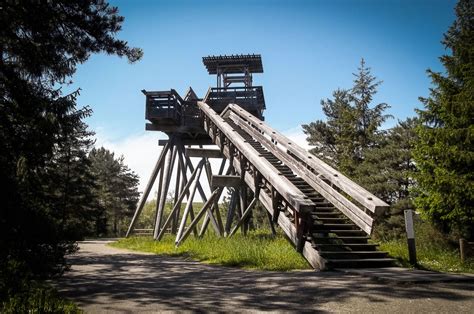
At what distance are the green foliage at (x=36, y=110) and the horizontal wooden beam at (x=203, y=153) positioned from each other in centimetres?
679

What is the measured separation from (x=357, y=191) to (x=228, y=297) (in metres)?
3.44

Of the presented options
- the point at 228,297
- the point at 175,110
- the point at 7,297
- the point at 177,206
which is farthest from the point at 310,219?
the point at 175,110

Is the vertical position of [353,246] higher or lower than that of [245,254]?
higher

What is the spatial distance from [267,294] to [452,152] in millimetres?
9385

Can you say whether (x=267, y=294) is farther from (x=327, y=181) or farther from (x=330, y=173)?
(x=327, y=181)

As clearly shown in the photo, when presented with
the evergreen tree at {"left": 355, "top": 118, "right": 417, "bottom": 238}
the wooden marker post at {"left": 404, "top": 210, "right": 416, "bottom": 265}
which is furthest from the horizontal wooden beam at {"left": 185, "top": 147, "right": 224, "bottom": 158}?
the evergreen tree at {"left": 355, "top": 118, "right": 417, "bottom": 238}

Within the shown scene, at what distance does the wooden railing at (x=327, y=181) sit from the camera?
590 centimetres

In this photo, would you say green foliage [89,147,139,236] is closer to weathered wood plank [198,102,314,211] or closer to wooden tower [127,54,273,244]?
wooden tower [127,54,273,244]

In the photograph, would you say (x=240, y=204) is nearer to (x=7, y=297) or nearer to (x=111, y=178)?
(x=7, y=297)

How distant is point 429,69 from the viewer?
1255cm

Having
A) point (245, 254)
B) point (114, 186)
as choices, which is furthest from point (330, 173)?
point (114, 186)

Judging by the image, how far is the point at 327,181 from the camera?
936cm

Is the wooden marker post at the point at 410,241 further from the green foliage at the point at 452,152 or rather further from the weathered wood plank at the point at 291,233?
the green foliage at the point at 452,152

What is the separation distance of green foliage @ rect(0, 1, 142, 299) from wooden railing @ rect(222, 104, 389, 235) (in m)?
5.18
